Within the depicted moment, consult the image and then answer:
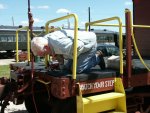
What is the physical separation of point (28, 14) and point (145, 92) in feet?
7.89

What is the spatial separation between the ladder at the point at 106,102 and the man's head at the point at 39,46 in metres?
0.86

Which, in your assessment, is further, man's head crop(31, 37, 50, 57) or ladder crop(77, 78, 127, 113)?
man's head crop(31, 37, 50, 57)

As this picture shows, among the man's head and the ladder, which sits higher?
the man's head

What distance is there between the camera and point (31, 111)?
640 cm

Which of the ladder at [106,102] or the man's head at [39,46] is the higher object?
the man's head at [39,46]

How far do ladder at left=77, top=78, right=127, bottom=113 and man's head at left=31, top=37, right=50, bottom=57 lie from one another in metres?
0.86

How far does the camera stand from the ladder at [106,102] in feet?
14.6

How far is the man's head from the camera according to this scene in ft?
15.4

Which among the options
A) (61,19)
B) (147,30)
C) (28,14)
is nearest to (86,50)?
(61,19)

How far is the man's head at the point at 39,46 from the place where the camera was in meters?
4.69

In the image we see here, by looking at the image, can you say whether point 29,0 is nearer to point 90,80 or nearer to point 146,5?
point 90,80

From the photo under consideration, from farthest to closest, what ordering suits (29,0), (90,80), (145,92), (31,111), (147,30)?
(147,30) < (31,111) < (145,92) < (29,0) < (90,80)

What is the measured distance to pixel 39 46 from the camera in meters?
4.70

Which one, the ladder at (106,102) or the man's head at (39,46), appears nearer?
the ladder at (106,102)
